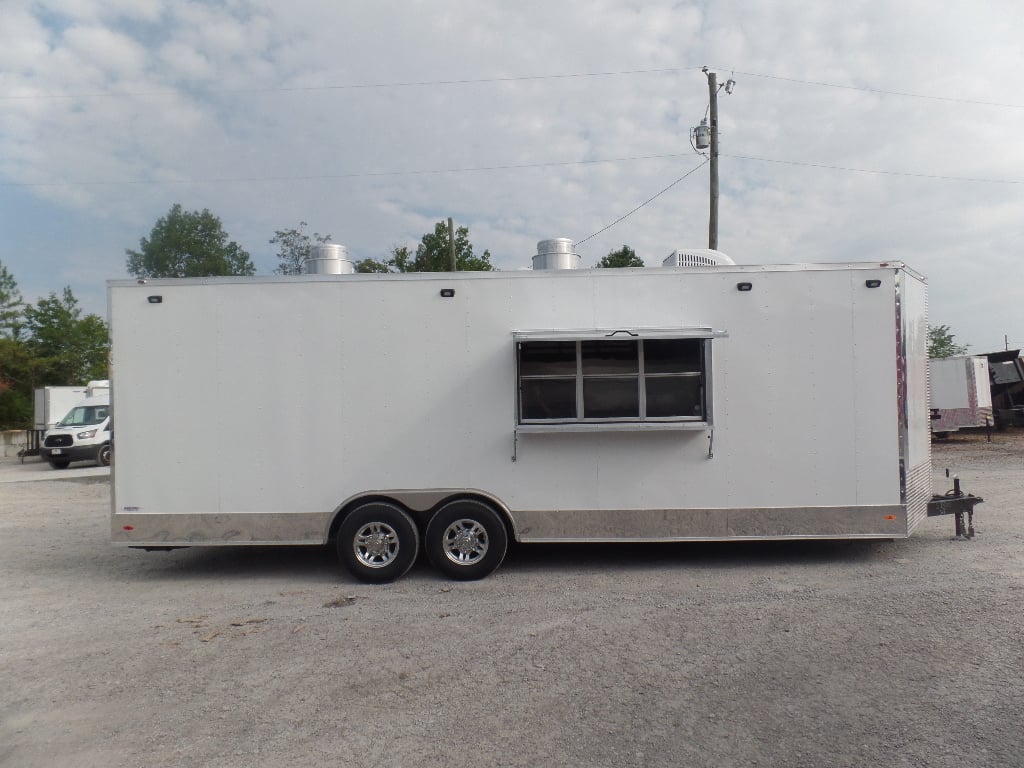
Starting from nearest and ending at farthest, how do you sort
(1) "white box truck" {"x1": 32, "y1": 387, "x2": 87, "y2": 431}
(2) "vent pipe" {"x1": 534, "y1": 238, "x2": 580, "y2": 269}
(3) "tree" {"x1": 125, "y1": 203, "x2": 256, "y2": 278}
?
1. (2) "vent pipe" {"x1": 534, "y1": 238, "x2": 580, "y2": 269}
2. (1) "white box truck" {"x1": 32, "y1": 387, "x2": 87, "y2": 431}
3. (3) "tree" {"x1": 125, "y1": 203, "x2": 256, "y2": 278}

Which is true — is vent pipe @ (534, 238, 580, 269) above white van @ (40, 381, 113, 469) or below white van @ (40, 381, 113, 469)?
above

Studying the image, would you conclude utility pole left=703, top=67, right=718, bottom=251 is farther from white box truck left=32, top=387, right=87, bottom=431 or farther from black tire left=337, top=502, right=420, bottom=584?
white box truck left=32, top=387, right=87, bottom=431

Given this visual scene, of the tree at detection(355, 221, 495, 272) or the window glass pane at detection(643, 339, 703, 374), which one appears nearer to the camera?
the window glass pane at detection(643, 339, 703, 374)

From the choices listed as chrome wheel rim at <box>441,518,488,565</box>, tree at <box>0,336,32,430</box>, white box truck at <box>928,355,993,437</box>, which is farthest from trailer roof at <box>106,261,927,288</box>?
tree at <box>0,336,32,430</box>

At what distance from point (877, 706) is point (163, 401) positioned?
6.70m

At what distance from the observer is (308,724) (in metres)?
4.06

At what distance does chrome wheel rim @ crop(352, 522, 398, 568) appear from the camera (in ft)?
23.2

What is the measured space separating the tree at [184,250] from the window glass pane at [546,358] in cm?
3594

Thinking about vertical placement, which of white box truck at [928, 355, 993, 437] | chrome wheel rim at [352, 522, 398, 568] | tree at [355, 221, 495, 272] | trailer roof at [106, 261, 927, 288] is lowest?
chrome wheel rim at [352, 522, 398, 568]

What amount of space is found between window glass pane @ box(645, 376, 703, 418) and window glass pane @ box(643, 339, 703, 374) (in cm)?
9

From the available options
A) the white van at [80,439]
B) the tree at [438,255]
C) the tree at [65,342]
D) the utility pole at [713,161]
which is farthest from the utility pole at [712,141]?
the tree at [65,342]

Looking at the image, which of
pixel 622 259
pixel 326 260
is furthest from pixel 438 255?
pixel 326 260

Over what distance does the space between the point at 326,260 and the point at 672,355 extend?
13.0 ft

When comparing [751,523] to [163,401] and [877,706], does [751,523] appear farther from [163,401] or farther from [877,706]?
[163,401]
